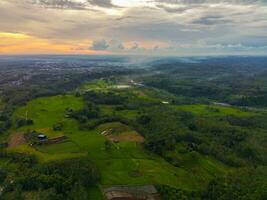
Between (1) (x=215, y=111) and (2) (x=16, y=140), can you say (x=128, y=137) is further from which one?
(1) (x=215, y=111)

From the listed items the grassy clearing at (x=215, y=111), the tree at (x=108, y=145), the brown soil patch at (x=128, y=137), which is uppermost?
the tree at (x=108, y=145)

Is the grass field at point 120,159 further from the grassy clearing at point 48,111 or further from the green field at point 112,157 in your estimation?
the grassy clearing at point 48,111

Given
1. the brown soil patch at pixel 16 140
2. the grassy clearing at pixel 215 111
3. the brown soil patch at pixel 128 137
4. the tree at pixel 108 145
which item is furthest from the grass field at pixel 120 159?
the grassy clearing at pixel 215 111

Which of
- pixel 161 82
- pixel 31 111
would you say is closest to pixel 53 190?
pixel 31 111

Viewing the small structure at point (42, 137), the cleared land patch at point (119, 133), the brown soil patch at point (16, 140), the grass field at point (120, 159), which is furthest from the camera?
the cleared land patch at point (119, 133)

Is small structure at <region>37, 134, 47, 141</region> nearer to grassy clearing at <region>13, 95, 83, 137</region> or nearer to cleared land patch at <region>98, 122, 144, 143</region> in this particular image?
grassy clearing at <region>13, 95, 83, 137</region>

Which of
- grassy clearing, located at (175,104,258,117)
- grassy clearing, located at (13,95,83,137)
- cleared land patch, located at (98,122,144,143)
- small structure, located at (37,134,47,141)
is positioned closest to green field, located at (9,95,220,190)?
grassy clearing, located at (13,95,83,137)

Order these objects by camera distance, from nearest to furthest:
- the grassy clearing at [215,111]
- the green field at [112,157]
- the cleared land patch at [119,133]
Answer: the green field at [112,157], the cleared land patch at [119,133], the grassy clearing at [215,111]

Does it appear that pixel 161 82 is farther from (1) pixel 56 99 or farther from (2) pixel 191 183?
(2) pixel 191 183

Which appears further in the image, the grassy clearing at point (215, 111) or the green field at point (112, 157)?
Result: the grassy clearing at point (215, 111)
